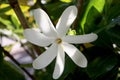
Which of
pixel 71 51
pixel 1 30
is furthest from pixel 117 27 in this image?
pixel 1 30

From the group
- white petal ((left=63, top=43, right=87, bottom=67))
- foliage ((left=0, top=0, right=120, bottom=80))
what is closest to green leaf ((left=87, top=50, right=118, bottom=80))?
foliage ((left=0, top=0, right=120, bottom=80))

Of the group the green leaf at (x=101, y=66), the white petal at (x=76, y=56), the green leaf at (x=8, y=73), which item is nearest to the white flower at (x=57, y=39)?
the white petal at (x=76, y=56)

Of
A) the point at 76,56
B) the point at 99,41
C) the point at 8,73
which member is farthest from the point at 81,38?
the point at 8,73

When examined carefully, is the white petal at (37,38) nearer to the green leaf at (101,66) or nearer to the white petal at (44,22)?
the white petal at (44,22)

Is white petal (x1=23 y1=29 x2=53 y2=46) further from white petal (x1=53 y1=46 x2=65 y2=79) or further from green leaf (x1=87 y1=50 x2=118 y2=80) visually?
green leaf (x1=87 y1=50 x2=118 y2=80)

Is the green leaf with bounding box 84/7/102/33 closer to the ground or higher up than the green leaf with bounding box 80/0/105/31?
closer to the ground

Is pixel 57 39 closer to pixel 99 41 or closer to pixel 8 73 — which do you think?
pixel 99 41

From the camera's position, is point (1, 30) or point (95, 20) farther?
point (1, 30)

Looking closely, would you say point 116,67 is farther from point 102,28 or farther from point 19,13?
point 19,13
